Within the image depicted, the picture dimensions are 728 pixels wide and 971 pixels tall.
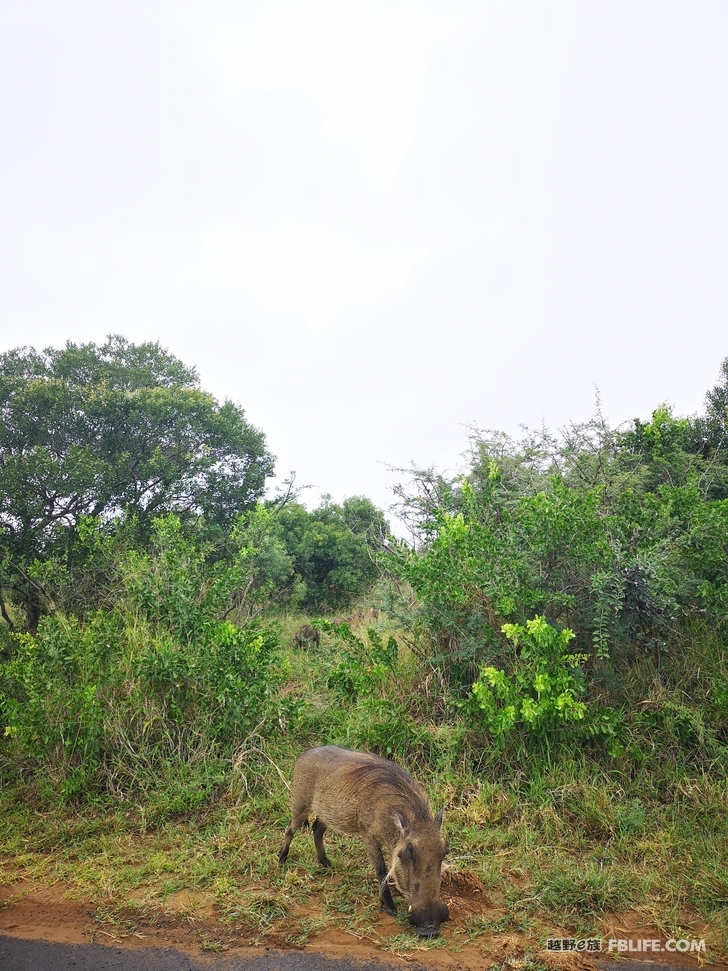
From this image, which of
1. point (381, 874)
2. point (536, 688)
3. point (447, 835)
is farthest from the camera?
point (536, 688)

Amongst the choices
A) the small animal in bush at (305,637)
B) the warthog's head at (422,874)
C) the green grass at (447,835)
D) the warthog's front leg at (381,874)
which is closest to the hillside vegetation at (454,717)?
the green grass at (447,835)

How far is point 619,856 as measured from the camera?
4352 mm

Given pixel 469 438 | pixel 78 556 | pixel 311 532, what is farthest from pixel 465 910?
pixel 311 532

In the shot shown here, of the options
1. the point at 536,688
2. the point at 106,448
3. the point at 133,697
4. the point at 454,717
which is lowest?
the point at 454,717

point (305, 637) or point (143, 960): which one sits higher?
point (305, 637)

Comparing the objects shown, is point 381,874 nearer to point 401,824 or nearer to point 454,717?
point 401,824

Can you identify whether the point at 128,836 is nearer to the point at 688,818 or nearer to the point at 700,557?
the point at 688,818

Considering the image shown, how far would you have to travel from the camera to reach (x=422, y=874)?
3.48 metres

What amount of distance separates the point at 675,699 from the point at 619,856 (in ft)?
5.54

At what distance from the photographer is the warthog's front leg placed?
378cm

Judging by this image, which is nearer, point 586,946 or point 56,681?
point 586,946

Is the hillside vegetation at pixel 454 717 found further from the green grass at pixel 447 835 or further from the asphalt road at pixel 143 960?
the asphalt road at pixel 143 960

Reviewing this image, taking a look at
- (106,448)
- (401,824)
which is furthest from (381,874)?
(106,448)

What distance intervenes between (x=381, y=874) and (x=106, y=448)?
1027cm
